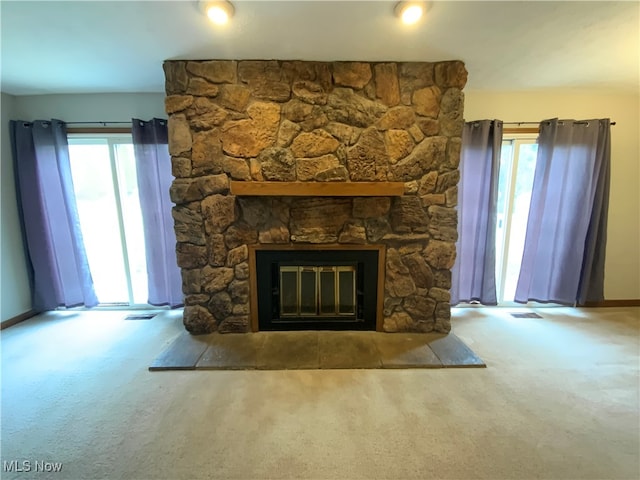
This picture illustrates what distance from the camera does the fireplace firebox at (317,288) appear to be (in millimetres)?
2479

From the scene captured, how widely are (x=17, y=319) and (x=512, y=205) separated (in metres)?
5.14

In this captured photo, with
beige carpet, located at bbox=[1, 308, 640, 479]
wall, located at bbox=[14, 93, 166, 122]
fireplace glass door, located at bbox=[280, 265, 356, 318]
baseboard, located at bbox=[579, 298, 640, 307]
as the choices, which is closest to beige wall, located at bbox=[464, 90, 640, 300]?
baseboard, located at bbox=[579, 298, 640, 307]

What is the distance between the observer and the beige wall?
9.33 feet

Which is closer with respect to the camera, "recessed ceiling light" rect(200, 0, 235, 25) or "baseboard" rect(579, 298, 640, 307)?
"recessed ceiling light" rect(200, 0, 235, 25)

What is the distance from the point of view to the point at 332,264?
99.3 inches

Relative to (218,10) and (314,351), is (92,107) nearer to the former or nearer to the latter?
(218,10)

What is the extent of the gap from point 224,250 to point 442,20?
218cm

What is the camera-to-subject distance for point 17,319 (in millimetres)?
2846

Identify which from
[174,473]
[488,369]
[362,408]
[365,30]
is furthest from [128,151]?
[488,369]

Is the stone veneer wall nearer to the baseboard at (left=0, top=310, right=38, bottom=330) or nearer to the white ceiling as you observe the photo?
the white ceiling

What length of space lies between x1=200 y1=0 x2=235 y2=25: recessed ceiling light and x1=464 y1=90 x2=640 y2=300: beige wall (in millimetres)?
2282

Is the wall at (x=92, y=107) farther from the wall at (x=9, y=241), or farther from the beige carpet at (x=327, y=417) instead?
the beige carpet at (x=327, y=417)

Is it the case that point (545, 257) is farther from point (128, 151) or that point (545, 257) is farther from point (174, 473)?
point (128, 151)

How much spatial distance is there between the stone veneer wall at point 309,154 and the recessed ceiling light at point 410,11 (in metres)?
0.58
